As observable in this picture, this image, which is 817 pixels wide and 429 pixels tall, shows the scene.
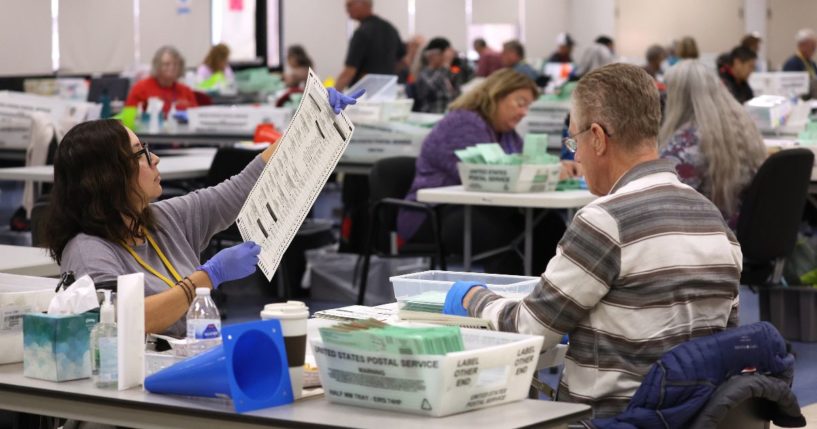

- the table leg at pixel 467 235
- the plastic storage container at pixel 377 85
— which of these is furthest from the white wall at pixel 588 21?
the table leg at pixel 467 235

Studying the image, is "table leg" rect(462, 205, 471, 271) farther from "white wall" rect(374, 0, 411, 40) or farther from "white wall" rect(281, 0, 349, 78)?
"white wall" rect(374, 0, 411, 40)

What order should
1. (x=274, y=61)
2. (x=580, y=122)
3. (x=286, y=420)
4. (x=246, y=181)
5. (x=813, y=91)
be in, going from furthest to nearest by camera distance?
(x=274, y=61) → (x=813, y=91) → (x=246, y=181) → (x=580, y=122) → (x=286, y=420)

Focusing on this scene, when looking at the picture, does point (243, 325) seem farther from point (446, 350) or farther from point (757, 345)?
point (757, 345)

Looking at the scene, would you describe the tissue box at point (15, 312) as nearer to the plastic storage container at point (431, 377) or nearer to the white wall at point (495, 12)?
the plastic storage container at point (431, 377)

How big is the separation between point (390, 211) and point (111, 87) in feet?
21.6

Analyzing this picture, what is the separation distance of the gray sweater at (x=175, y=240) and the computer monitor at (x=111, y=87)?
28.8 feet

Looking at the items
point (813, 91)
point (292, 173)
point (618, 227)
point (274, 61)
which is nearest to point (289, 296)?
point (292, 173)

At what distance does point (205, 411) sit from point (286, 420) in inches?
5.6

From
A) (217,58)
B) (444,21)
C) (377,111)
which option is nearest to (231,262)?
(377,111)

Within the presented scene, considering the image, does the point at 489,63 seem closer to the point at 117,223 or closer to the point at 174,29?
the point at 174,29

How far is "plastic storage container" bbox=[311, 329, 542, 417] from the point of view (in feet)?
6.02

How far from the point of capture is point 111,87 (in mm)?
11750

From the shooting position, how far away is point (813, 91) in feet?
34.8

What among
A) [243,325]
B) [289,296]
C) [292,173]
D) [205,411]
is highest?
[292,173]
